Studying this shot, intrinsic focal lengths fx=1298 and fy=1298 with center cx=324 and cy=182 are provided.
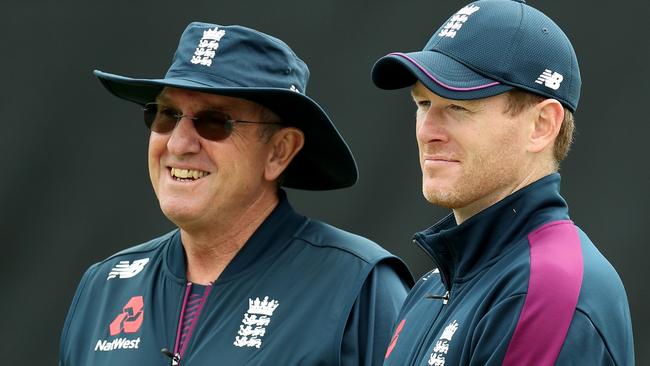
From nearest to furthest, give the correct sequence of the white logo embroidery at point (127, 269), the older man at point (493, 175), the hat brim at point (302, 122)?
the older man at point (493, 175) < the hat brim at point (302, 122) < the white logo embroidery at point (127, 269)

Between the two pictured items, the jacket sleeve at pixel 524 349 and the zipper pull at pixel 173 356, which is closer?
the jacket sleeve at pixel 524 349

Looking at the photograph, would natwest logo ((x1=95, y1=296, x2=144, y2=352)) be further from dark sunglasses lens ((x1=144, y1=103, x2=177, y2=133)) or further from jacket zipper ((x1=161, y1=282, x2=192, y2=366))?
dark sunglasses lens ((x1=144, y1=103, x2=177, y2=133))

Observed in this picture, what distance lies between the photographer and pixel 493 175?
2.63m

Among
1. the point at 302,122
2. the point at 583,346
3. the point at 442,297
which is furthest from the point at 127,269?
the point at 583,346

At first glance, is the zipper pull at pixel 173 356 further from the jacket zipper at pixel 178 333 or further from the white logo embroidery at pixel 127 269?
the white logo embroidery at pixel 127 269

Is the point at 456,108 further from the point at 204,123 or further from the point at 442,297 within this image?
the point at 204,123

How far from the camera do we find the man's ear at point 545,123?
2.63 metres

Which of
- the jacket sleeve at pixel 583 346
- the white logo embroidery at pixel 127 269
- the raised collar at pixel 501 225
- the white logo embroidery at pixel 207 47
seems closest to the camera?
the jacket sleeve at pixel 583 346

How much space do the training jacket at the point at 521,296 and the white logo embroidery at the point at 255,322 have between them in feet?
1.57

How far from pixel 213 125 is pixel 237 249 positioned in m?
0.33

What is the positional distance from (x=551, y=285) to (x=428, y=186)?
0.44 metres

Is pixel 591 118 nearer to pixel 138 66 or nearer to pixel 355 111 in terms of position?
pixel 355 111

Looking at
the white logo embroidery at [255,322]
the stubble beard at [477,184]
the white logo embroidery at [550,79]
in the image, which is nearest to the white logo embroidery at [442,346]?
the stubble beard at [477,184]

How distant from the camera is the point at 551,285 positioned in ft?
7.72
